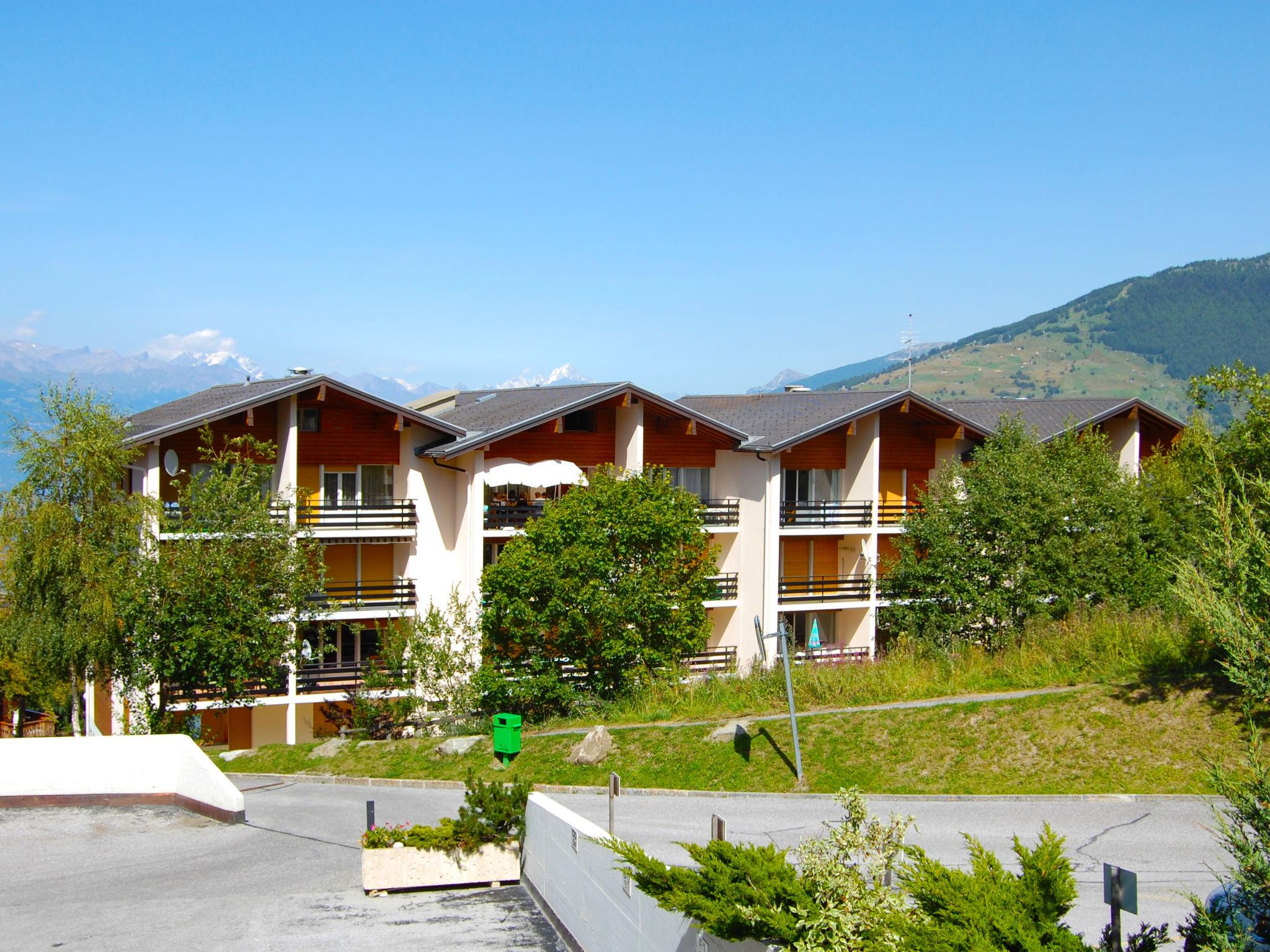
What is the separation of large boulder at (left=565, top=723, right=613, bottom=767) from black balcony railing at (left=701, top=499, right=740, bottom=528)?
480 inches

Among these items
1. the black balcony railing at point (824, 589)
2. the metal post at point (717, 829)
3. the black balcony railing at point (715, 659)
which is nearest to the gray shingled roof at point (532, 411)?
the black balcony railing at point (824, 589)

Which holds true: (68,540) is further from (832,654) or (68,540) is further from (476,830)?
(832,654)

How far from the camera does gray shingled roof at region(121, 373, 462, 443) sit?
89.0ft

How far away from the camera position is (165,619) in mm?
25000

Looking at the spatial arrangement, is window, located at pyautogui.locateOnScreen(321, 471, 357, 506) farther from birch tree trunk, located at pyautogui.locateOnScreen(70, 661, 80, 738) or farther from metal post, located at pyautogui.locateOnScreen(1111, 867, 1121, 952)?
metal post, located at pyautogui.locateOnScreen(1111, 867, 1121, 952)

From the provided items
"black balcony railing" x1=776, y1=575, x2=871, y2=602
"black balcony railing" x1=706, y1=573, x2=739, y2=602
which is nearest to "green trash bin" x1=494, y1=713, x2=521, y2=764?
"black balcony railing" x1=706, y1=573, x2=739, y2=602

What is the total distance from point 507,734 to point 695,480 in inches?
590

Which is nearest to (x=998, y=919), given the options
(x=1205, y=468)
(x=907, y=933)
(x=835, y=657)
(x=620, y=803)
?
(x=907, y=933)

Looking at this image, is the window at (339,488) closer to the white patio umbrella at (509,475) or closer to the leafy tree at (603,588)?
the white patio umbrella at (509,475)

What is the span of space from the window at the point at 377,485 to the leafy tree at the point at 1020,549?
14285 millimetres

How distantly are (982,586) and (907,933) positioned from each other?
24060mm

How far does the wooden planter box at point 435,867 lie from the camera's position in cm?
1537

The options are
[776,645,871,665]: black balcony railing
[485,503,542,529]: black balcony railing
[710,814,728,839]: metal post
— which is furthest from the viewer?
[485,503,542,529]: black balcony railing

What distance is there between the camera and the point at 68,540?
2452cm
